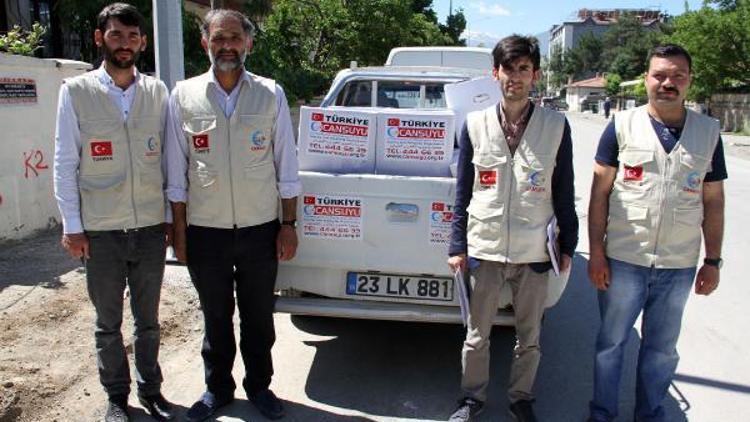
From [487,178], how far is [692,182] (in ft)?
3.19

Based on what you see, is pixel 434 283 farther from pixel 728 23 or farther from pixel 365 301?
pixel 728 23

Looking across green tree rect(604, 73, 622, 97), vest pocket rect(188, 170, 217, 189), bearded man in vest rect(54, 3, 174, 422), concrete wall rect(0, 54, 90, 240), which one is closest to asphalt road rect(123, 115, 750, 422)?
bearded man in vest rect(54, 3, 174, 422)

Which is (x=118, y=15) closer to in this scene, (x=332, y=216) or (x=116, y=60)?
(x=116, y=60)

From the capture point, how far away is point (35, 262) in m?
6.34

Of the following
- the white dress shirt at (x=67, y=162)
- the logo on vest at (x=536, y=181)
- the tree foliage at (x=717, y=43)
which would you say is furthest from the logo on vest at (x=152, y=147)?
the tree foliage at (x=717, y=43)

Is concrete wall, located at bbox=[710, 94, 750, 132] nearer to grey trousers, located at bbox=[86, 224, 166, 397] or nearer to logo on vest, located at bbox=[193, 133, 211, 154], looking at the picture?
logo on vest, located at bbox=[193, 133, 211, 154]

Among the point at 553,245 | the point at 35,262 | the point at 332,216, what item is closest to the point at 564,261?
the point at 553,245

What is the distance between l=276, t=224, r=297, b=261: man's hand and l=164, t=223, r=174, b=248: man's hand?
1.82ft

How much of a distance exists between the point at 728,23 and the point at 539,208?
30.7m

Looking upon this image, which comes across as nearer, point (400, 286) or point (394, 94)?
point (400, 286)

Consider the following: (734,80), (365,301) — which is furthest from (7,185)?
(734,80)

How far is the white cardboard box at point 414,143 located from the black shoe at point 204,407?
5.24 feet

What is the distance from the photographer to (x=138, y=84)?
3.48m

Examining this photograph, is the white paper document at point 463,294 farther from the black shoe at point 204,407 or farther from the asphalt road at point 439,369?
the black shoe at point 204,407
